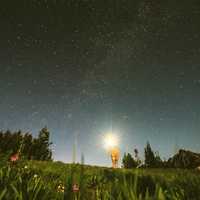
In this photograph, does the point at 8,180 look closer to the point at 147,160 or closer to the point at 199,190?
the point at 199,190

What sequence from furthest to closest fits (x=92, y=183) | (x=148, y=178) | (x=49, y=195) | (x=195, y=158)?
(x=195, y=158)
(x=92, y=183)
(x=148, y=178)
(x=49, y=195)

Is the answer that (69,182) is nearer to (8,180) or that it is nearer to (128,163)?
(8,180)

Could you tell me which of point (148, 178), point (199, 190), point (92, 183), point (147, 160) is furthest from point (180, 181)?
point (147, 160)

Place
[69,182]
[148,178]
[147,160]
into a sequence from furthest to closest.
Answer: [147,160] → [148,178] → [69,182]

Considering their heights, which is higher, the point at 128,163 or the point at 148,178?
the point at 128,163

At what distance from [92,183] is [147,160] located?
56710mm

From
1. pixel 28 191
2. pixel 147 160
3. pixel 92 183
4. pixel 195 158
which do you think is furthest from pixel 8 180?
pixel 147 160

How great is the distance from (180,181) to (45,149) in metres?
61.5

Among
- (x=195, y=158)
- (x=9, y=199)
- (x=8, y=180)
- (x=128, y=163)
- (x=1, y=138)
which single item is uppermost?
(x=1, y=138)

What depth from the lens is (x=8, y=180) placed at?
5.23 feet

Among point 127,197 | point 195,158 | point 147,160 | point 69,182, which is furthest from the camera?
point 147,160

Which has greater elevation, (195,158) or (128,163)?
(128,163)

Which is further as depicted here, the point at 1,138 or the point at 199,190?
the point at 1,138

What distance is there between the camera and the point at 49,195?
4.45ft
